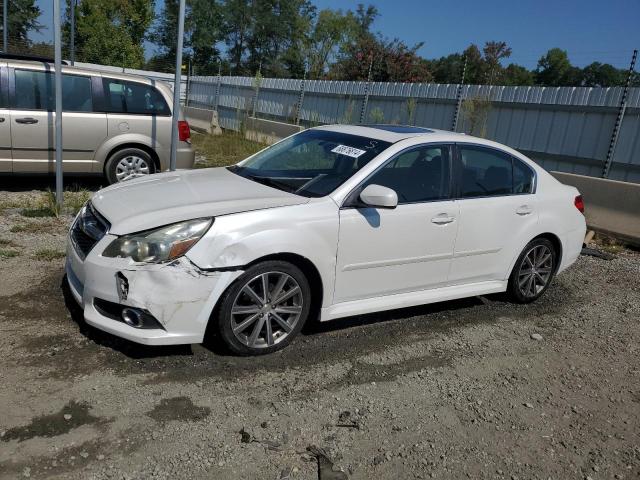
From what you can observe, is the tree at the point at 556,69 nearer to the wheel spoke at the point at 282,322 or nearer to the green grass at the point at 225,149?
the green grass at the point at 225,149

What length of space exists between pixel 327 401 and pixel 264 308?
75 cm

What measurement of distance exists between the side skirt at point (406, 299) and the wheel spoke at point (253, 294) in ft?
1.71

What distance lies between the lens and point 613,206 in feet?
26.5

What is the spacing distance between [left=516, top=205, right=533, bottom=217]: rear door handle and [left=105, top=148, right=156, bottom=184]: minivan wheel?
5480mm

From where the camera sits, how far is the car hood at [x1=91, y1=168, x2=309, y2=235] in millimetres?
3604

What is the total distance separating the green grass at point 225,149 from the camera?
13.0 meters

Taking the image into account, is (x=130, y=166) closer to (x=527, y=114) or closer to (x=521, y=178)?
(x=521, y=178)

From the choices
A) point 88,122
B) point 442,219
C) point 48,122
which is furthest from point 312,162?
point 48,122

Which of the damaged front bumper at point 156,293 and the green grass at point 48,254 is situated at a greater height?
the damaged front bumper at point 156,293

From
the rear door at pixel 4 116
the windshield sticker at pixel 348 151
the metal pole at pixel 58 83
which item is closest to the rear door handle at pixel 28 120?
the rear door at pixel 4 116

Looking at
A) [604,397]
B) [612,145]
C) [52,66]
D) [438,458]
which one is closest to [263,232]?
[438,458]

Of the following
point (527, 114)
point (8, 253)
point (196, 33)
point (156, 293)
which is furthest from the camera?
point (196, 33)

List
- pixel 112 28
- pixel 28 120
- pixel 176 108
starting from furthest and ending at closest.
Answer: pixel 112 28, pixel 176 108, pixel 28 120

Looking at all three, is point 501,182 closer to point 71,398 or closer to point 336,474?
point 336,474
